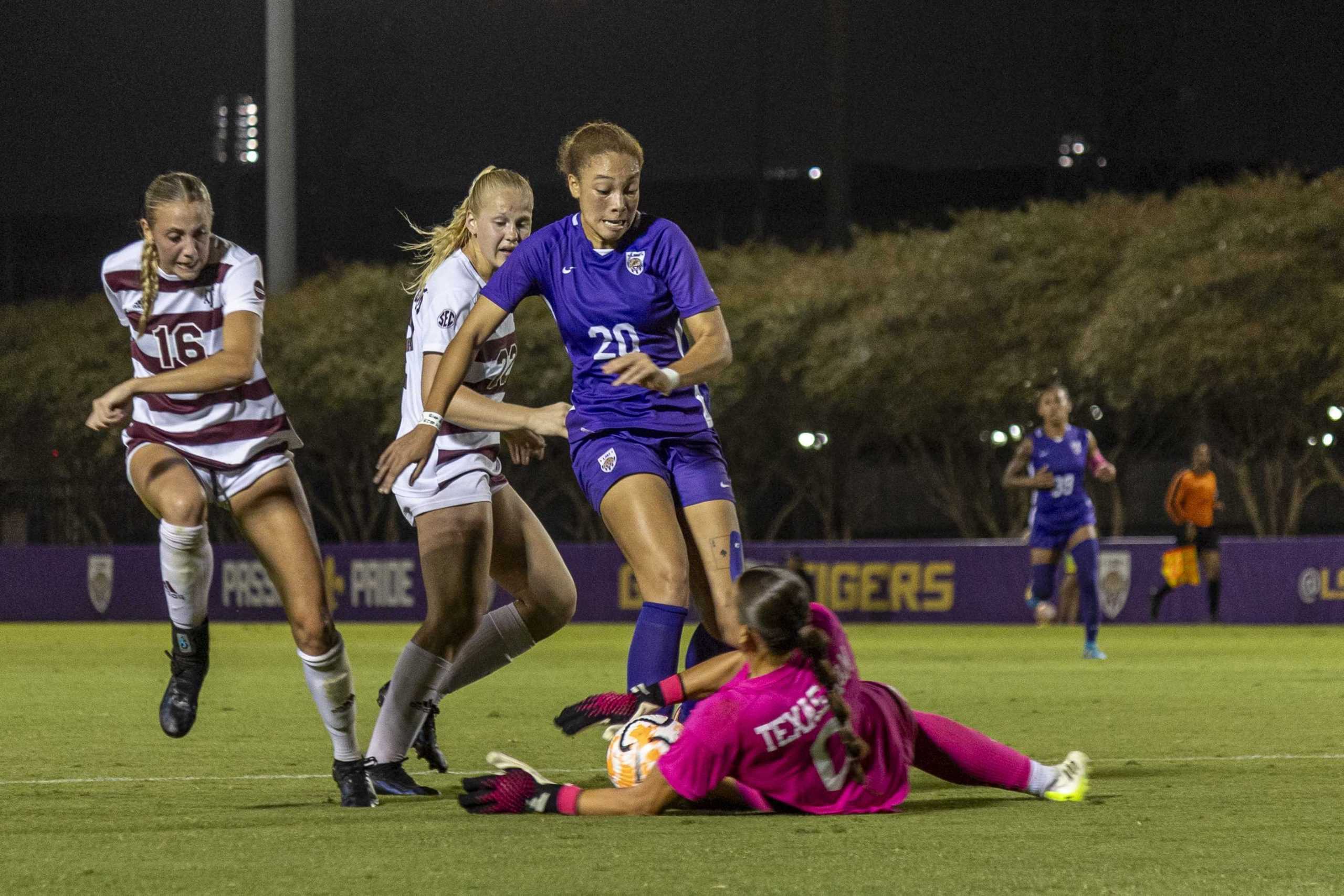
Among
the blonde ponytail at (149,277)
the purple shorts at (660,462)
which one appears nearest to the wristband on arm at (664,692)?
the purple shorts at (660,462)

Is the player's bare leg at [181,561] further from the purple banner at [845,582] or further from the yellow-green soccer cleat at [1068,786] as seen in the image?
the purple banner at [845,582]

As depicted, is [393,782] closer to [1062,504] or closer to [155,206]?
[155,206]

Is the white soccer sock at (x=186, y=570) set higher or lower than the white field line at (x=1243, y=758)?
higher

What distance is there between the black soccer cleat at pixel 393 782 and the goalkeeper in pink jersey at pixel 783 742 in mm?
711

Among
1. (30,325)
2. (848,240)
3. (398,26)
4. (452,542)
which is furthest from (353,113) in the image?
(452,542)

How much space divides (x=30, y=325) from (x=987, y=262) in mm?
22216

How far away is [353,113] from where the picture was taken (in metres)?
57.5

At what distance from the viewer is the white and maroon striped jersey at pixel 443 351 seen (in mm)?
7449

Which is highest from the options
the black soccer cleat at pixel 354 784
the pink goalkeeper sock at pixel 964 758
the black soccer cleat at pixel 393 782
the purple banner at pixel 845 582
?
the pink goalkeeper sock at pixel 964 758

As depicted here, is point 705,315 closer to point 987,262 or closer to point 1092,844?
point 1092,844

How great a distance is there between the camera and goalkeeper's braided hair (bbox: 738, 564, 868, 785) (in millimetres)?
5902

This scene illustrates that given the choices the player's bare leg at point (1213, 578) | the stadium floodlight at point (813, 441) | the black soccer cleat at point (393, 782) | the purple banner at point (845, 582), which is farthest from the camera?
the stadium floodlight at point (813, 441)

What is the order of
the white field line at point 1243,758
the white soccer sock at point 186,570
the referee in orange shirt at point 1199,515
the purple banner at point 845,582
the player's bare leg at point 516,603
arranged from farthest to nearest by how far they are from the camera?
the purple banner at point 845,582 → the referee in orange shirt at point 1199,515 → the white field line at point 1243,758 → the player's bare leg at point 516,603 → the white soccer sock at point 186,570

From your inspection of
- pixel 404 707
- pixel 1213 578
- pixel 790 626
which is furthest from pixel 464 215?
pixel 1213 578
